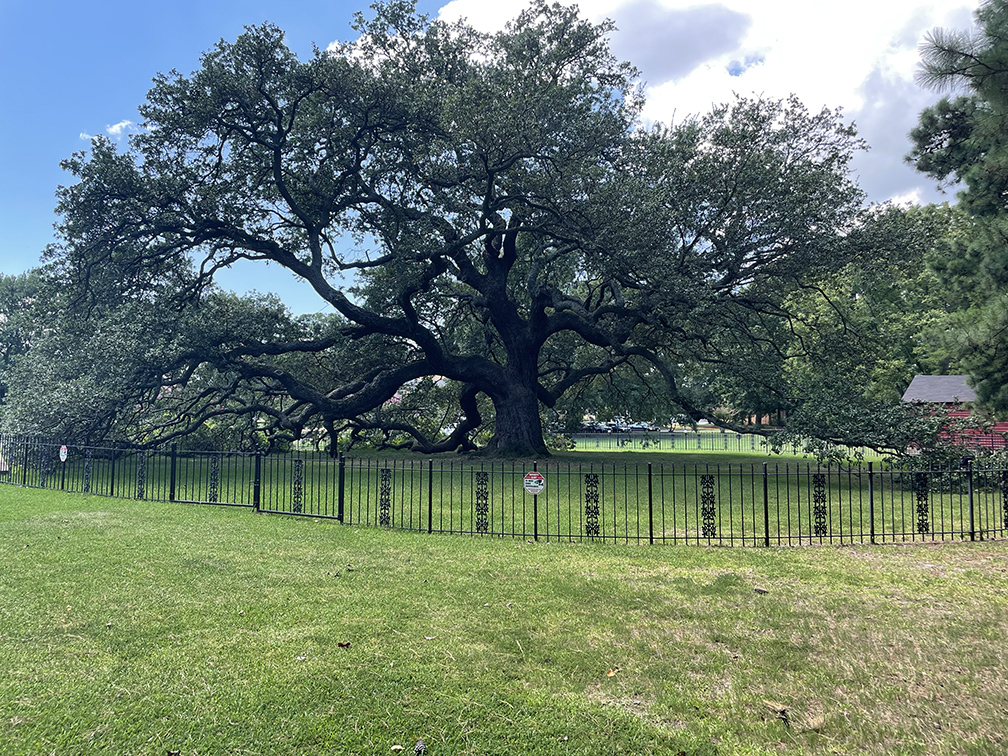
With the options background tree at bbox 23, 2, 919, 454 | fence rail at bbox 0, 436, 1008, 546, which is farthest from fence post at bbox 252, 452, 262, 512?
background tree at bbox 23, 2, 919, 454

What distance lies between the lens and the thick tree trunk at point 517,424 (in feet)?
75.8

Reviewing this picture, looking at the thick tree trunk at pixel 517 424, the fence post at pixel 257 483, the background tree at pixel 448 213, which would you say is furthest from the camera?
the thick tree trunk at pixel 517 424

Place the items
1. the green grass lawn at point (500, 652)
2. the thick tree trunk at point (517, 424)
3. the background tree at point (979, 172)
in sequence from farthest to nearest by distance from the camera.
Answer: the thick tree trunk at point (517, 424)
the background tree at point (979, 172)
the green grass lawn at point (500, 652)

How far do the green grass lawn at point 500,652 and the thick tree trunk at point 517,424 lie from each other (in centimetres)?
1497

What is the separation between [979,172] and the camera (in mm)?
10492

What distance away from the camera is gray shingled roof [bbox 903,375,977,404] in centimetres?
2914

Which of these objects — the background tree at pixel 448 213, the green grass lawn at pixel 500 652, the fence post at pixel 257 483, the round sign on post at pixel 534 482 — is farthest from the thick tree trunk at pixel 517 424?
the green grass lawn at pixel 500 652

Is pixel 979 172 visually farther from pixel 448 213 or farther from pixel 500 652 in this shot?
pixel 448 213

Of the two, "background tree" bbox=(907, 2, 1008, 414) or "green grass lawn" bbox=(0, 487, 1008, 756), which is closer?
"green grass lawn" bbox=(0, 487, 1008, 756)

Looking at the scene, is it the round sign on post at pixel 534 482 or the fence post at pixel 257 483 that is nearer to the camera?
the round sign on post at pixel 534 482

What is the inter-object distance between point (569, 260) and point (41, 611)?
21.2 meters

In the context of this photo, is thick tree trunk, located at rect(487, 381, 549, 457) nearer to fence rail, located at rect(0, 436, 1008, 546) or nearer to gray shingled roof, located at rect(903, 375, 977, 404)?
fence rail, located at rect(0, 436, 1008, 546)

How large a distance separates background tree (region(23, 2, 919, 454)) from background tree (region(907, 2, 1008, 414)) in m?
4.11

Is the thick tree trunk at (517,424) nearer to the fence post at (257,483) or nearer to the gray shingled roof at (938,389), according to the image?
the fence post at (257,483)
